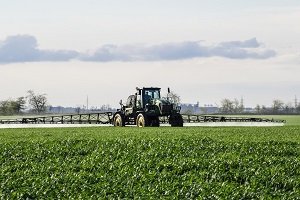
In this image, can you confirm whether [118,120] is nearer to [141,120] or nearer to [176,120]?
[141,120]

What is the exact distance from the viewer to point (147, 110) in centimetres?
4897

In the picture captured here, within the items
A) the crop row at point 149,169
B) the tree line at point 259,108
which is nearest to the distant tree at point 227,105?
the tree line at point 259,108

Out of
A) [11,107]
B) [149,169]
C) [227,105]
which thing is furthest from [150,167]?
[227,105]

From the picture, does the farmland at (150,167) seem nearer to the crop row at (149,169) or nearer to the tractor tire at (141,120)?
the crop row at (149,169)

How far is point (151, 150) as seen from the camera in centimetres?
2683

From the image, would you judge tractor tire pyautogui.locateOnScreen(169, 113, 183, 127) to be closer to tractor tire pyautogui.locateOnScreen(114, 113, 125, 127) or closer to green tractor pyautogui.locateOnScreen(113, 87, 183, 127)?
green tractor pyautogui.locateOnScreen(113, 87, 183, 127)

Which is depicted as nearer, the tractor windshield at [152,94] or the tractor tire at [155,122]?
the tractor tire at [155,122]

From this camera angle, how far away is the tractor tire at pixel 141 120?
4772 centimetres

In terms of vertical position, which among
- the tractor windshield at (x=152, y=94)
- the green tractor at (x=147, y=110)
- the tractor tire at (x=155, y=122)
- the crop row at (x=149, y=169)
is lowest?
the crop row at (x=149, y=169)

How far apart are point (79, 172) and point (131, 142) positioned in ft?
23.8

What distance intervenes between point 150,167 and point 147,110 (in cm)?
2577

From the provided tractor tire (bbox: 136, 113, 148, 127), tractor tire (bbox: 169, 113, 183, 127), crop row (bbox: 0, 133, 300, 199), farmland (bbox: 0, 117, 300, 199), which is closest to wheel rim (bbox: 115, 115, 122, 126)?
tractor tire (bbox: 136, 113, 148, 127)

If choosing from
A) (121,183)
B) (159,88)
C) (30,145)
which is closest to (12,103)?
(159,88)

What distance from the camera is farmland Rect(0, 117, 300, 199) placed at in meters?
18.9
